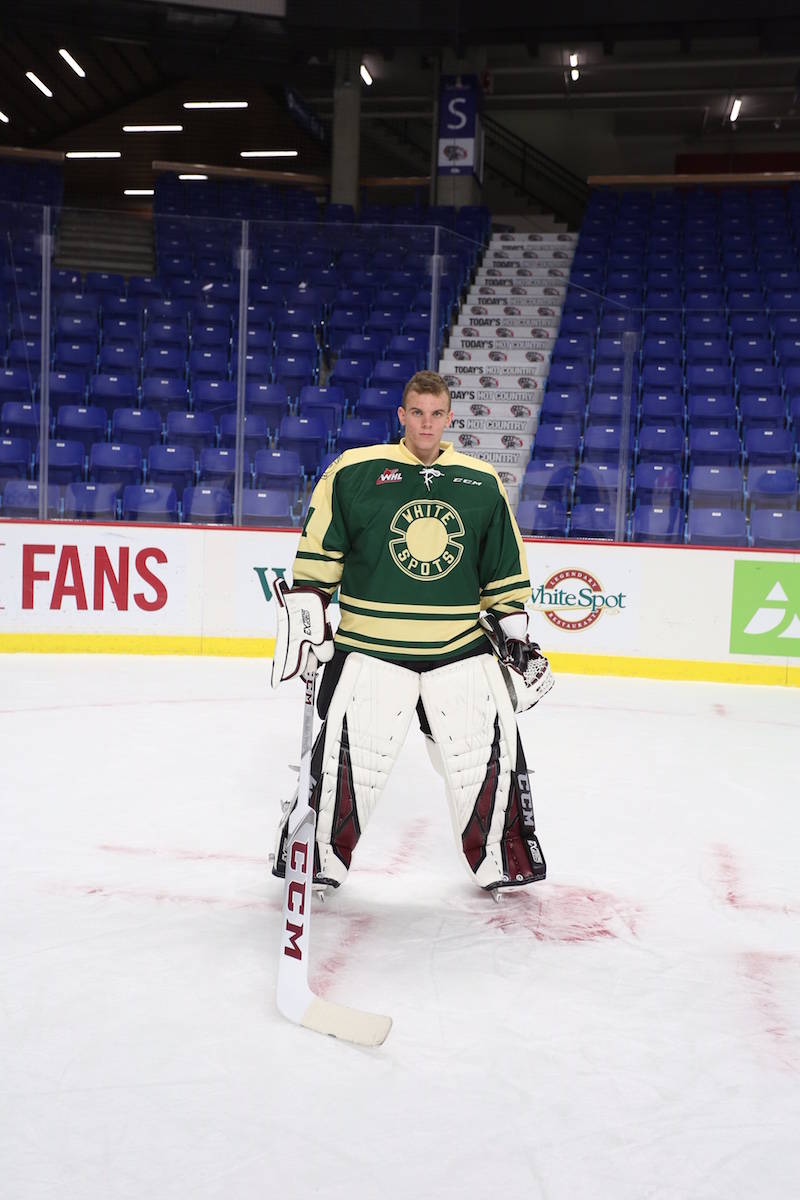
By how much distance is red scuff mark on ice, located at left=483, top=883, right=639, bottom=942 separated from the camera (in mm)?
3012

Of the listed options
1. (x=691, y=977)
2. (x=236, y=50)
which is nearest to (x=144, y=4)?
(x=236, y=50)

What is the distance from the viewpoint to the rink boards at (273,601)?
7145 mm

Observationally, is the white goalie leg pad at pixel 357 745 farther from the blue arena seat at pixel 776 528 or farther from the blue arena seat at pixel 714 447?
the blue arena seat at pixel 714 447

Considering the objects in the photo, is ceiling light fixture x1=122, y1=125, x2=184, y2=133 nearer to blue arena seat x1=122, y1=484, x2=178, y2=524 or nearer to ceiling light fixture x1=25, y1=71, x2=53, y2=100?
ceiling light fixture x1=25, y1=71, x2=53, y2=100

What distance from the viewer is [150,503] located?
24.9ft

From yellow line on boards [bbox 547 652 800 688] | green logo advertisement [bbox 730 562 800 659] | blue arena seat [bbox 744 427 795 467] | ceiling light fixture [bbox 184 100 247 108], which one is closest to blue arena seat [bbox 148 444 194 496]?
yellow line on boards [bbox 547 652 800 688]

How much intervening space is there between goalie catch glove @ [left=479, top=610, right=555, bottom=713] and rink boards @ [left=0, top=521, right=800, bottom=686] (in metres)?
4.13

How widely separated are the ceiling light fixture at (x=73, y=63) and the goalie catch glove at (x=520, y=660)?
1573 centimetres

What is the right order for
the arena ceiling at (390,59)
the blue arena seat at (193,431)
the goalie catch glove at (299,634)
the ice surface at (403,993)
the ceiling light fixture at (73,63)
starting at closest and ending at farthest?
the ice surface at (403,993) < the goalie catch glove at (299,634) < the blue arena seat at (193,431) < the arena ceiling at (390,59) < the ceiling light fixture at (73,63)

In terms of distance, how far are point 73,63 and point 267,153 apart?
9.61 ft

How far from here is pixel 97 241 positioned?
9352 millimetres

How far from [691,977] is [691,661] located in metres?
4.62

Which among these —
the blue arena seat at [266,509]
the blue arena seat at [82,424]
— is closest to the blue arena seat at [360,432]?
the blue arena seat at [266,509]

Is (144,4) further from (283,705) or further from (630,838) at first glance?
(630,838)
